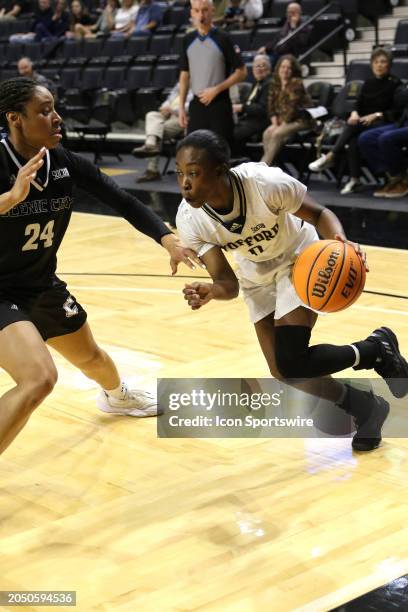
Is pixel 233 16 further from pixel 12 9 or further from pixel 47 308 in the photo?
pixel 47 308

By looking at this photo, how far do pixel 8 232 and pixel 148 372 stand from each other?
1645 mm

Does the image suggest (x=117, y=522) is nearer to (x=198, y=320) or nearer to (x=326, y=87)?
(x=198, y=320)

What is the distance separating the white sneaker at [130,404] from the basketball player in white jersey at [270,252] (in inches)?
28.5

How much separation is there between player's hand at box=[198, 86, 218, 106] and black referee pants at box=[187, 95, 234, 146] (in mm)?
61

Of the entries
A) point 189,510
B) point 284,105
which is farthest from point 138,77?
point 189,510

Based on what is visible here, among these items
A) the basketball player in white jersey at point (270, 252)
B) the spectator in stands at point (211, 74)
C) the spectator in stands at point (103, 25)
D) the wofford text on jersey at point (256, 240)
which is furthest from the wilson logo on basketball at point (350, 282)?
the spectator in stands at point (103, 25)

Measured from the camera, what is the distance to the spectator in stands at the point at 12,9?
19625mm

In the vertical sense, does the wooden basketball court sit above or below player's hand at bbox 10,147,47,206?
below

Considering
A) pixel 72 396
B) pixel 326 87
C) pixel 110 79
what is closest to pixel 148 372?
pixel 72 396

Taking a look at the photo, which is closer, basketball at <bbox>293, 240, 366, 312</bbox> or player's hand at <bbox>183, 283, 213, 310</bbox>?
player's hand at <bbox>183, 283, 213, 310</bbox>

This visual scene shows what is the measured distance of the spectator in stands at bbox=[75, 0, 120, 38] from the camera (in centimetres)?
1664

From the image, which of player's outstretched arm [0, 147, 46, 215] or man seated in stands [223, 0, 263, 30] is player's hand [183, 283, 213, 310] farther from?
man seated in stands [223, 0, 263, 30]

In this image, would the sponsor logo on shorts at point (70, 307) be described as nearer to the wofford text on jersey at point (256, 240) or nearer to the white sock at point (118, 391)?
the white sock at point (118, 391)

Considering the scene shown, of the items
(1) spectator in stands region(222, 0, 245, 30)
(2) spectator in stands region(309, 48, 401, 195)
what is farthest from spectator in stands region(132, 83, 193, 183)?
(1) spectator in stands region(222, 0, 245, 30)
